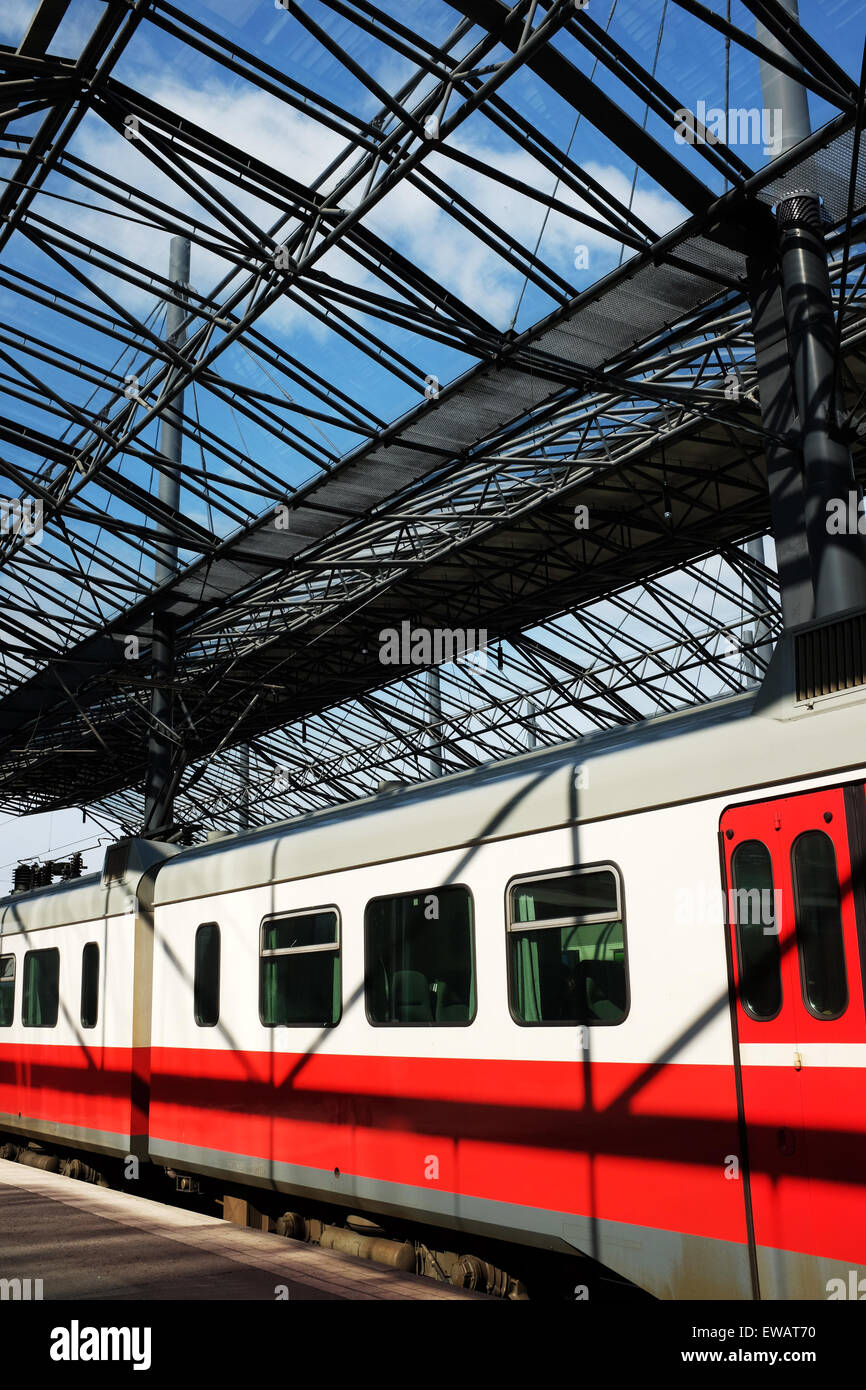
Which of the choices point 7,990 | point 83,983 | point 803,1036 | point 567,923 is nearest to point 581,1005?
point 567,923

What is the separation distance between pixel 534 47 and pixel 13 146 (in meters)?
6.95

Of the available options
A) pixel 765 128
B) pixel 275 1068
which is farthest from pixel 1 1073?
pixel 765 128

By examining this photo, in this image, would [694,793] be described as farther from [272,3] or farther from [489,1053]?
[272,3]

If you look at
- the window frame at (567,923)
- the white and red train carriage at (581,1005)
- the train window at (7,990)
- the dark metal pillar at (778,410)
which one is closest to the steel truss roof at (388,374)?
the dark metal pillar at (778,410)

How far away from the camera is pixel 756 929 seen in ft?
19.7

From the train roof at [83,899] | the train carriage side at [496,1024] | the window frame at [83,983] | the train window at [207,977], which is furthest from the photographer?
the window frame at [83,983]

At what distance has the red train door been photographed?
17.6ft

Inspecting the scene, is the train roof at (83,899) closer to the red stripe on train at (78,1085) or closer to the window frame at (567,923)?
the red stripe on train at (78,1085)

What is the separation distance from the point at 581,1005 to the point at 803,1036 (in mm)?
1537

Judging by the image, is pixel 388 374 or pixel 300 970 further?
pixel 388 374

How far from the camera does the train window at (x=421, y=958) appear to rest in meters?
7.76

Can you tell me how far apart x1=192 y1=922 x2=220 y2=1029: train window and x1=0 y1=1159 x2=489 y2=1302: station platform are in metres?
1.65

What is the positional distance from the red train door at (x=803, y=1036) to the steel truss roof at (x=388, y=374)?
7894mm

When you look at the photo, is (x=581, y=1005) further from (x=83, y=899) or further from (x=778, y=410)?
(x=778, y=410)
